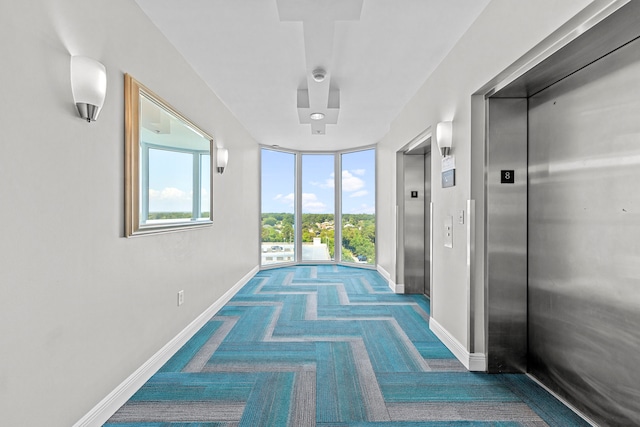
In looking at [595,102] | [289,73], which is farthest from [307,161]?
[595,102]

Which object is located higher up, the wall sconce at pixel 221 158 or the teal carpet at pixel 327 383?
the wall sconce at pixel 221 158

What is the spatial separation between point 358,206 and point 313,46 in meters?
4.12

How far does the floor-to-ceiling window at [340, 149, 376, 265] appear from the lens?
5934 millimetres

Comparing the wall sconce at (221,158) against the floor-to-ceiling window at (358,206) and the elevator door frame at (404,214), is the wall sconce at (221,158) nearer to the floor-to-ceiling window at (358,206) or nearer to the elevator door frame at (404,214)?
the elevator door frame at (404,214)

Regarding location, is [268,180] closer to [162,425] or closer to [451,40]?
[451,40]

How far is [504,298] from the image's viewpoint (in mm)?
2082

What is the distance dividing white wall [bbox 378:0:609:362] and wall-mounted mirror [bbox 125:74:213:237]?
7.31ft

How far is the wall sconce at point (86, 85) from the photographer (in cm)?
144

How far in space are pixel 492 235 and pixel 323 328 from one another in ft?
5.68

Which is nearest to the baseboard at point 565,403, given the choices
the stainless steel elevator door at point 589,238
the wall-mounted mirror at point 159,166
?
the stainless steel elevator door at point 589,238

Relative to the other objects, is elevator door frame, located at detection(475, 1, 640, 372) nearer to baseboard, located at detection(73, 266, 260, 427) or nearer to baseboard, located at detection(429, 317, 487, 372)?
baseboard, located at detection(429, 317, 487, 372)

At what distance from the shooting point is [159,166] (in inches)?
86.1

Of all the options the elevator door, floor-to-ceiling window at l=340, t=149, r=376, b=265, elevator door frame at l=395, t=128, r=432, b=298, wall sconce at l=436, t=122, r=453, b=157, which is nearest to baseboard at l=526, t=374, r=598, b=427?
wall sconce at l=436, t=122, r=453, b=157

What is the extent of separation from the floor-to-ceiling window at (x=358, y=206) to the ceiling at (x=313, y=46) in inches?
86.2
